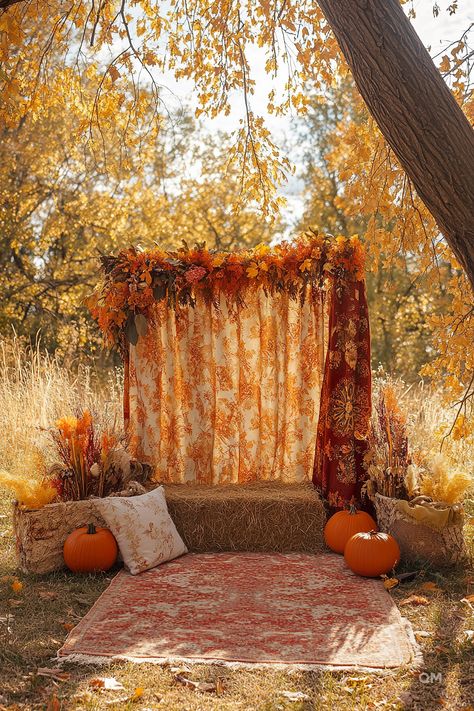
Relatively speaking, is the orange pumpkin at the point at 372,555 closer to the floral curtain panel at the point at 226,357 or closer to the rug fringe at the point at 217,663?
the floral curtain panel at the point at 226,357

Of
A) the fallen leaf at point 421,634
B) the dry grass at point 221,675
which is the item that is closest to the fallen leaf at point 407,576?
the dry grass at point 221,675

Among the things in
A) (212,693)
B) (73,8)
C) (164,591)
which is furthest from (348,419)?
(73,8)

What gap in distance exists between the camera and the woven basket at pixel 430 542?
462 centimetres

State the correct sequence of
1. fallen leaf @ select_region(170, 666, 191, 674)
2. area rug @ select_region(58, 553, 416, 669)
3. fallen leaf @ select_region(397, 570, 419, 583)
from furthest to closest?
fallen leaf @ select_region(397, 570, 419, 583)
area rug @ select_region(58, 553, 416, 669)
fallen leaf @ select_region(170, 666, 191, 674)

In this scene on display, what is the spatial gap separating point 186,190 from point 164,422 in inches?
365

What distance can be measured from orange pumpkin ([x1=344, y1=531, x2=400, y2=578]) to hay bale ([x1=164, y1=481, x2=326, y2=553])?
0.58 metres

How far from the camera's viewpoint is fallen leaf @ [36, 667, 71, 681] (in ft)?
10.4

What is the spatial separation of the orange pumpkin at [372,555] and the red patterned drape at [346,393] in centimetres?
75

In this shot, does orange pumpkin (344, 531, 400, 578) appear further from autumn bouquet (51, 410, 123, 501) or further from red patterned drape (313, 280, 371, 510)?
autumn bouquet (51, 410, 123, 501)

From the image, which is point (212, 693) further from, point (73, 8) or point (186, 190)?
point (186, 190)

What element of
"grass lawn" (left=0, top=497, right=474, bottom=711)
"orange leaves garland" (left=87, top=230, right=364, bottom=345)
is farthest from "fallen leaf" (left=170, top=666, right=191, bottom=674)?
"orange leaves garland" (left=87, top=230, right=364, bottom=345)

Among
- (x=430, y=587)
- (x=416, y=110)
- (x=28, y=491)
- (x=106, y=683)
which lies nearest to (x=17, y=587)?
(x=28, y=491)

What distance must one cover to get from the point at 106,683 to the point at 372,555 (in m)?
1.85

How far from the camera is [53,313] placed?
11.9 m
